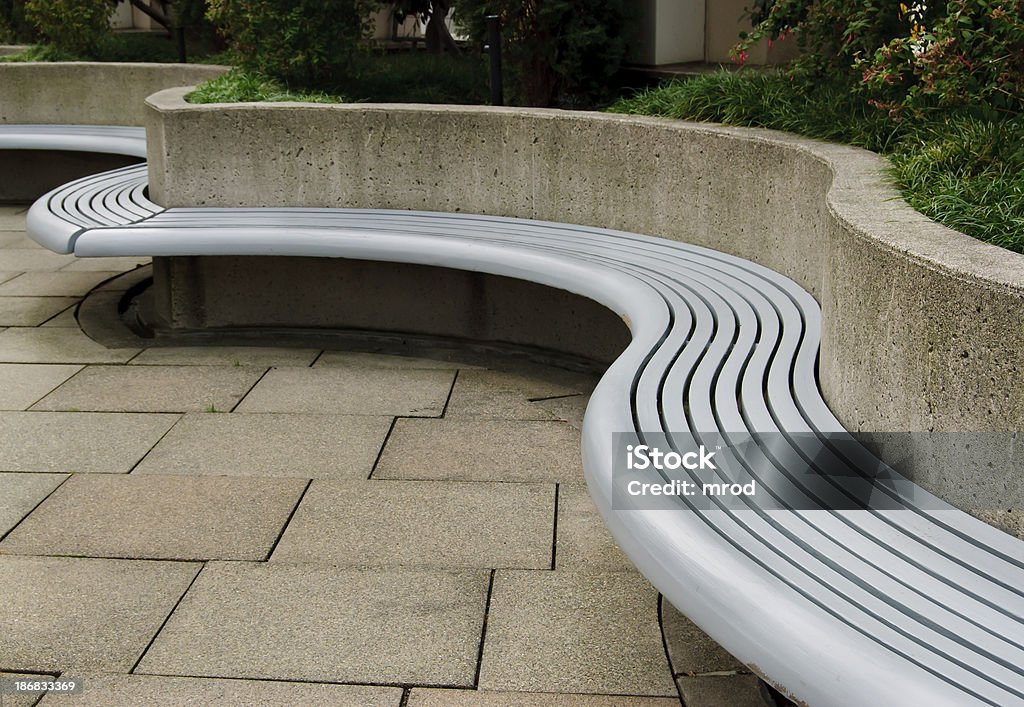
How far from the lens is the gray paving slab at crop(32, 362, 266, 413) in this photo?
535 cm

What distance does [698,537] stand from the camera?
2.60 metres

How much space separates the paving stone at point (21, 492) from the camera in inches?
165

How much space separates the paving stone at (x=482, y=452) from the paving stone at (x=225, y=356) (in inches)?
45.0

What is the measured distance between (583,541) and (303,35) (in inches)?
182

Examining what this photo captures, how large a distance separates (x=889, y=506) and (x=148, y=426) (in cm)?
333

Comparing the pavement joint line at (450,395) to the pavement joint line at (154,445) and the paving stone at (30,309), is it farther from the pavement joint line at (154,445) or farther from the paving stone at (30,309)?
the paving stone at (30,309)

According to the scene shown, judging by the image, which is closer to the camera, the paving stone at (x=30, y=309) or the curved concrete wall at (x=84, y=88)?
the paving stone at (x=30, y=309)

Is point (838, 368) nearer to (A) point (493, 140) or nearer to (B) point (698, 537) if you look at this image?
(B) point (698, 537)

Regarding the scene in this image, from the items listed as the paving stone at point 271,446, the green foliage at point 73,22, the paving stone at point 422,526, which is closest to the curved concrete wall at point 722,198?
the paving stone at point 422,526

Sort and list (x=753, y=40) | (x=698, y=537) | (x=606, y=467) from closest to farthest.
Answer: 1. (x=698, y=537)
2. (x=606, y=467)
3. (x=753, y=40)

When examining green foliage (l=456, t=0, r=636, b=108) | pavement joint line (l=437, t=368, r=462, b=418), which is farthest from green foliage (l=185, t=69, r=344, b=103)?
pavement joint line (l=437, t=368, r=462, b=418)

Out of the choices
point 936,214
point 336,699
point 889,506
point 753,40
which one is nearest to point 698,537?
point 889,506

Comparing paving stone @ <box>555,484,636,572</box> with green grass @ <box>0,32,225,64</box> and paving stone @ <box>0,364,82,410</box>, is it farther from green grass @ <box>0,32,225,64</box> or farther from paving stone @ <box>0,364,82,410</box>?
green grass @ <box>0,32,225,64</box>

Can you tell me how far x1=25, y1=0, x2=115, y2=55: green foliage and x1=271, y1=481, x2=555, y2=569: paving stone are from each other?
26.6 ft
